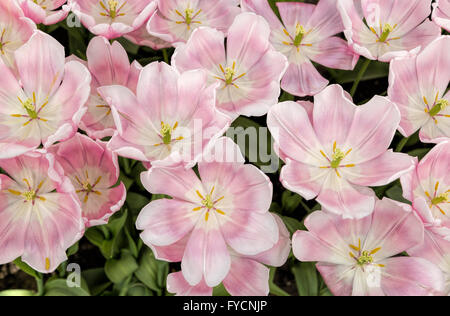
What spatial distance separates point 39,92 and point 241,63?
396mm

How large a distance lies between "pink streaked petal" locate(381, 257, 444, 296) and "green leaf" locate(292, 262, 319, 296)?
0.19m

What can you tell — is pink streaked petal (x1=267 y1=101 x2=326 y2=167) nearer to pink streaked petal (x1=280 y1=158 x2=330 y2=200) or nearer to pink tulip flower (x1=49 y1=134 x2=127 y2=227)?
pink streaked petal (x1=280 y1=158 x2=330 y2=200)

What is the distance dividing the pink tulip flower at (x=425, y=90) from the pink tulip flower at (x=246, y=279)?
33 centimetres

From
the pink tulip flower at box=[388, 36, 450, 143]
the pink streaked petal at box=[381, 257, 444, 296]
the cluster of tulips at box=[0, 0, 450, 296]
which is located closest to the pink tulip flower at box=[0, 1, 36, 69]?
the cluster of tulips at box=[0, 0, 450, 296]

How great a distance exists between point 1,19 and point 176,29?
348 millimetres

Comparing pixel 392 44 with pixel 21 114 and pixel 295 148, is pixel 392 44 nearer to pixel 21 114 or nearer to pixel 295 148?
pixel 295 148

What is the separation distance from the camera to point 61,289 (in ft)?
3.54

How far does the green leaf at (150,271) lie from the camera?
110 centimetres

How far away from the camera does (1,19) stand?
37.4 inches

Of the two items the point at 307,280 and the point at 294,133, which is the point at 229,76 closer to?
the point at 294,133

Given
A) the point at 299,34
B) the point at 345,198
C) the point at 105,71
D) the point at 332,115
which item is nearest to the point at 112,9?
the point at 105,71

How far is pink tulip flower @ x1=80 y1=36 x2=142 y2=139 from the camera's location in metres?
0.94
